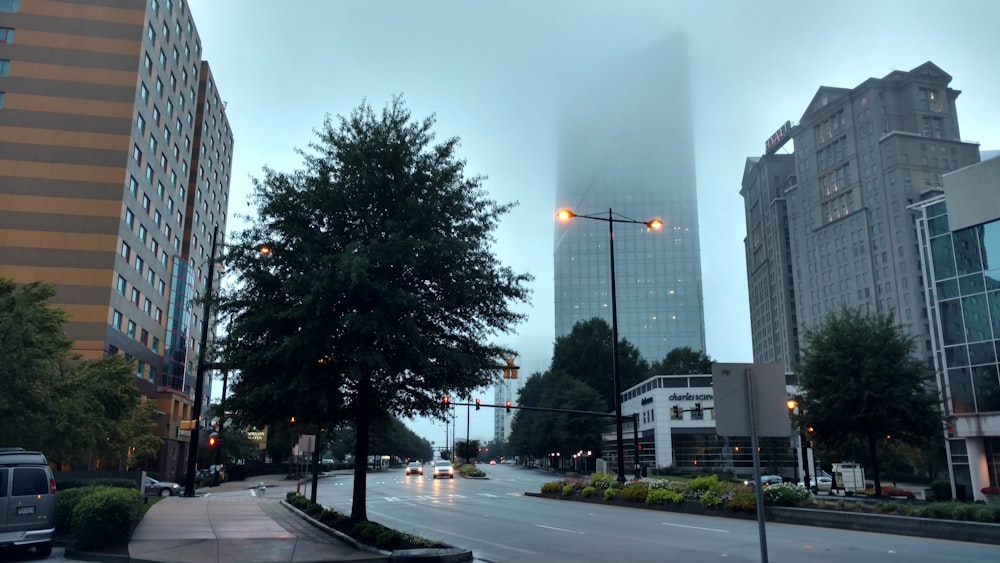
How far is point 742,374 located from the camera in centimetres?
797

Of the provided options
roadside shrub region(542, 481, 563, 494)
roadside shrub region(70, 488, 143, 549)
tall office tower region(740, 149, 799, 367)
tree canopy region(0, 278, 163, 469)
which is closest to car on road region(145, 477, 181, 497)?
→ tree canopy region(0, 278, 163, 469)

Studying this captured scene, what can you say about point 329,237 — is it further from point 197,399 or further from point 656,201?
point 656,201

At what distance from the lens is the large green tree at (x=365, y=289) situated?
1486 cm

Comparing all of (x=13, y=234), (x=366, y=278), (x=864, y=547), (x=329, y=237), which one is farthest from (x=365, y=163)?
(x=13, y=234)

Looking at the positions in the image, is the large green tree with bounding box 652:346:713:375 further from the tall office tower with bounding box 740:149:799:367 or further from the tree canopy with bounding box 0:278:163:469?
the tree canopy with bounding box 0:278:163:469

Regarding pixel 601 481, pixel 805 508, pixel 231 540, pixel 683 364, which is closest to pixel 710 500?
pixel 805 508

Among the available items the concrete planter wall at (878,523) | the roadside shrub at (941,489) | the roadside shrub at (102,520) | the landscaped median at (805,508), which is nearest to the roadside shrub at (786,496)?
the landscaped median at (805,508)

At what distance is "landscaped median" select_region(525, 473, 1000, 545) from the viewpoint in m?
17.0

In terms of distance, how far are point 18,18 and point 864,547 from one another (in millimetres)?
64034

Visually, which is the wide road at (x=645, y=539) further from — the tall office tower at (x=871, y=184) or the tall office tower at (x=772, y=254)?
the tall office tower at (x=772, y=254)

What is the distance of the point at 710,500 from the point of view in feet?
80.6

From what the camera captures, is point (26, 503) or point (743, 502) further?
point (743, 502)

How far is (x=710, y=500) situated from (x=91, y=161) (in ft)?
163

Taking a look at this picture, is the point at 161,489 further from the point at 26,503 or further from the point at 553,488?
the point at 26,503
